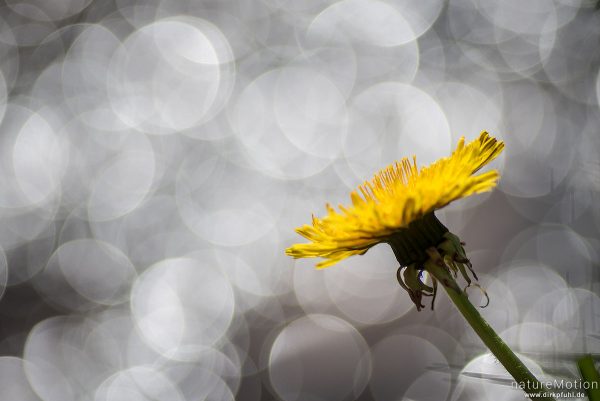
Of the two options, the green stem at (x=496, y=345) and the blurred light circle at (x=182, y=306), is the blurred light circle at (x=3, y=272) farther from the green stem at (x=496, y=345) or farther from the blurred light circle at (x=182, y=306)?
the green stem at (x=496, y=345)

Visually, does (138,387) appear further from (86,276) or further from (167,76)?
(167,76)

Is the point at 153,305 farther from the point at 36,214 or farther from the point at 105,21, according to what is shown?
the point at 105,21

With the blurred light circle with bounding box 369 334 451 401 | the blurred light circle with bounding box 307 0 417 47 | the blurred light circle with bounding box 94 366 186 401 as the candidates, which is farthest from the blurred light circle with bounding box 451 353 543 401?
the blurred light circle with bounding box 307 0 417 47

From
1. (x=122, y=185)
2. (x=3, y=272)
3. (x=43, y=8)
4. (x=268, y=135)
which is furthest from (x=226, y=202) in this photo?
(x=43, y=8)

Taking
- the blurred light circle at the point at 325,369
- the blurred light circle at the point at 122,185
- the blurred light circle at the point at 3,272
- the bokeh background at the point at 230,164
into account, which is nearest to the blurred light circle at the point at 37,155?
the bokeh background at the point at 230,164

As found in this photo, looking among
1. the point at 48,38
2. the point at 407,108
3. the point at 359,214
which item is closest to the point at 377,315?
the point at 407,108

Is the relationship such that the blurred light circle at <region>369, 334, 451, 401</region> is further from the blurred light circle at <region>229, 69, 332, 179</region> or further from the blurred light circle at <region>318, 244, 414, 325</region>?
the blurred light circle at <region>229, 69, 332, 179</region>
